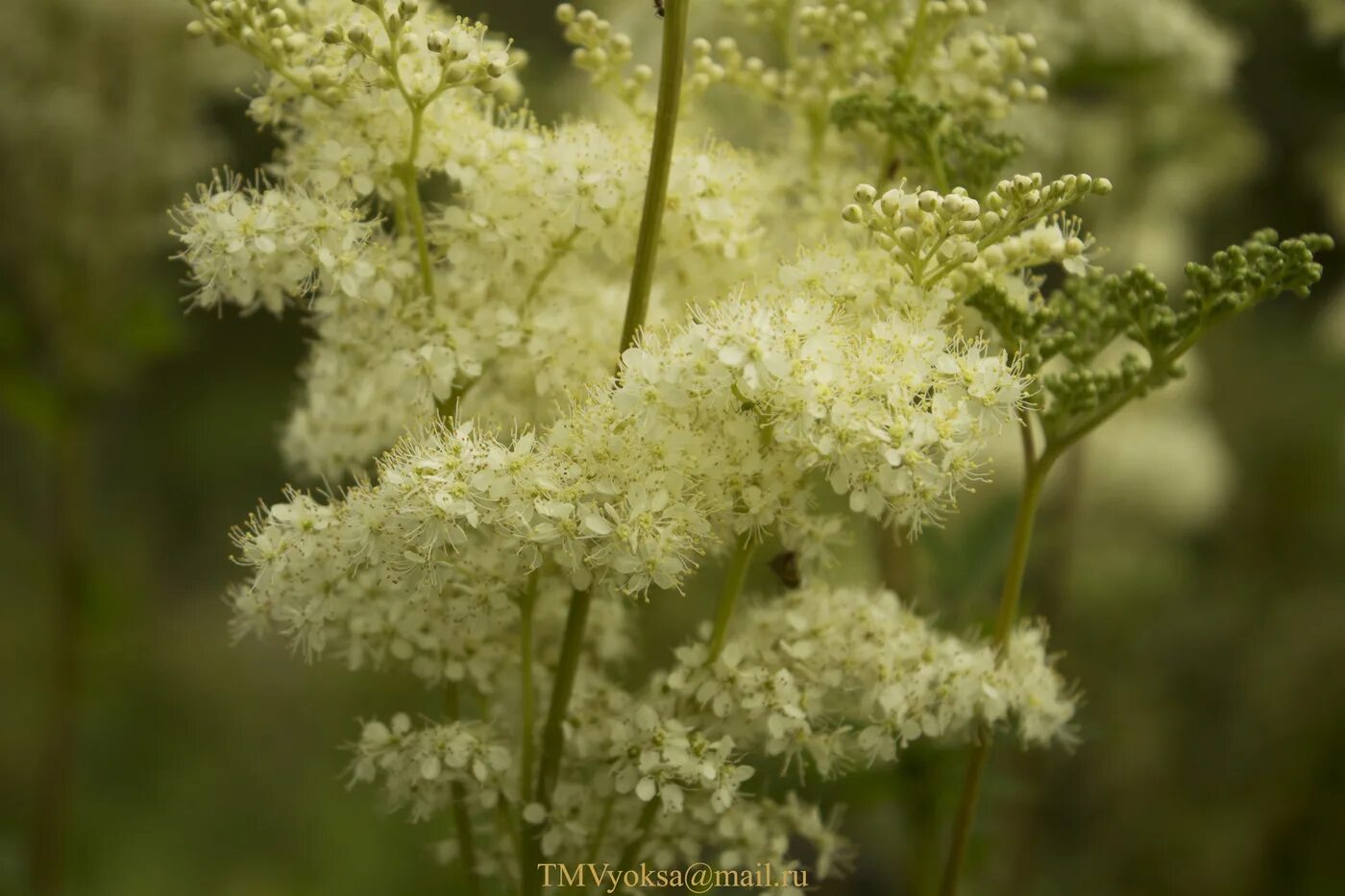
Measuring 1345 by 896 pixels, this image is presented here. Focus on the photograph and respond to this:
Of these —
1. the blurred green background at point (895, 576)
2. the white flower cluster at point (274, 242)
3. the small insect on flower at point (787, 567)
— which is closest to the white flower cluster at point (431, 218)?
the white flower cluster at point (274, 242)

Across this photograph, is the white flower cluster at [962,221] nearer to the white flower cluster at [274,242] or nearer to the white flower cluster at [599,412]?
the white flower cluster at [599,412]

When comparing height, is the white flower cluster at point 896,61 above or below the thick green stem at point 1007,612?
above

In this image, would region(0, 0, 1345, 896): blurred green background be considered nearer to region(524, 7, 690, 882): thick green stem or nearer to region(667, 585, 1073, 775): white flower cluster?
region(667, 585, 1073, 775): white flower cluster

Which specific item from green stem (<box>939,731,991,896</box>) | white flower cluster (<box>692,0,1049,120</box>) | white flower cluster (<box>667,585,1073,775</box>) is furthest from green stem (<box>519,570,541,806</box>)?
white flower cluster (<box>692,0,1049,120</box>)

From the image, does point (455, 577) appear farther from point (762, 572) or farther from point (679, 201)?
point (762, 572)

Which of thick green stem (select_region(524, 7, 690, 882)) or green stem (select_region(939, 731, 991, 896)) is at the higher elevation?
thick green stem (select_region(524, 7, 690, 882))

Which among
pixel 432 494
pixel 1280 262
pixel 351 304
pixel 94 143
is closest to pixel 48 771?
pixel 94 143

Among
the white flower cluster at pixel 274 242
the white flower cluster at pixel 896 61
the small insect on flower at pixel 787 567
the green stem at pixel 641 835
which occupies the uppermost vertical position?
the white flower cluster at pixel 896 61
